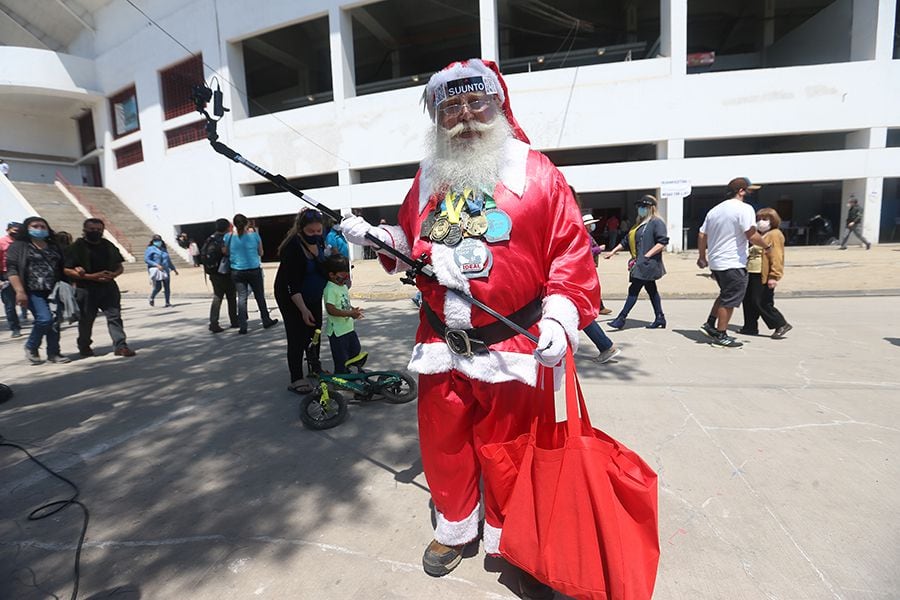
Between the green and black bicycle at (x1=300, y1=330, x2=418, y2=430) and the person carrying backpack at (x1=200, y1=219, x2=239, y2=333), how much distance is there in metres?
3.39

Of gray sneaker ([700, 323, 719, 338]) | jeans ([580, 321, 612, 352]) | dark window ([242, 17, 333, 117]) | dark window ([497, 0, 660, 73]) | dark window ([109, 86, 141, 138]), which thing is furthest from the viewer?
dark window ([109, 86, 141, 138])

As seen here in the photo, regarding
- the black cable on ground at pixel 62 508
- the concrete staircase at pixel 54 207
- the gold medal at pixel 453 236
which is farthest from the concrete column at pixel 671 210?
the concrete staircase at pixel 54 207

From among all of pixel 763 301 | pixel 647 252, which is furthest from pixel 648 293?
pixel 763 301

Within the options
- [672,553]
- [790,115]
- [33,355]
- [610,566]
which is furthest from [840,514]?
[790,115]

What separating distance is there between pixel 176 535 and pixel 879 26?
22971mm

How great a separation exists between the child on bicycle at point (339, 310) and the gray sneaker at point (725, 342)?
3.94 metres

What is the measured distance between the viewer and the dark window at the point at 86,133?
29.9 m

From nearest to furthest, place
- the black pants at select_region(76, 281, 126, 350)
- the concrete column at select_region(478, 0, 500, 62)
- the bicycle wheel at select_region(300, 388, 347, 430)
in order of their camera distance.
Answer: the bicycle wheel at select_region(300, 388, 347, 430) → the black pants at select_region(76, 281, 126, 350) → the concrete column at select_region(478, 0, 500, 62)

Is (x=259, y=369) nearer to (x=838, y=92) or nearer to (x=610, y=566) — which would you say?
(x=610, y=566)

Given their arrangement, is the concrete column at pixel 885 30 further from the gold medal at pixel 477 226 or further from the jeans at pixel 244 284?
the gold medal at pixel 477 226

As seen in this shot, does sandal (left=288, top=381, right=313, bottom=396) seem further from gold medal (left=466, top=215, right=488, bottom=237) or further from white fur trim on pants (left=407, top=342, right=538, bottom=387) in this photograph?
gold medal (left=466, top=215, right=488, bottom=237)

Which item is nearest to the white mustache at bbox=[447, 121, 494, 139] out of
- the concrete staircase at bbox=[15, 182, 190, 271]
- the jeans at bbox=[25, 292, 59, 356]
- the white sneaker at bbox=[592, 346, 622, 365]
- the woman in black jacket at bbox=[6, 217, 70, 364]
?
the white sneaker at bbox=[592, 346, 622, 365]

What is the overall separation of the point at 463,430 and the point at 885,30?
72.1 feet

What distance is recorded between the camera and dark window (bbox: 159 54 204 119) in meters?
21.6
